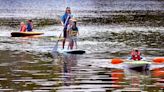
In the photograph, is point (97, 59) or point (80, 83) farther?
point (97, 59)

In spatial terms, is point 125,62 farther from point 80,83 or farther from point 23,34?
point 23,34

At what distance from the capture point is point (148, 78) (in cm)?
2238

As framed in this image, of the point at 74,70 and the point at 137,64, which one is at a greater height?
the point at 137,64

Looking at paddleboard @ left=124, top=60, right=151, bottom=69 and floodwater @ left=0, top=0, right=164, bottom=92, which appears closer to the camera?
floodwater @ left=0, top=0, right=164, bottom=92

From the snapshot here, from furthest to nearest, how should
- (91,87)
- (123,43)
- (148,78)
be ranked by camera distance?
1. (123,43)
2. (148,78)
3. (91,87)

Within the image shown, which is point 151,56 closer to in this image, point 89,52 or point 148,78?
point 89,52

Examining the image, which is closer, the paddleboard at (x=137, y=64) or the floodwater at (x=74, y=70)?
the floodwater at (x=74, y=70)

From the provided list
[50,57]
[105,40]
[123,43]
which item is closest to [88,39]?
[105,40]

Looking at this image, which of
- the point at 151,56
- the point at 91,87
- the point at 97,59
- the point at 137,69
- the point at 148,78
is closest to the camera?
the point at 91,87

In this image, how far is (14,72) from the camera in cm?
2355

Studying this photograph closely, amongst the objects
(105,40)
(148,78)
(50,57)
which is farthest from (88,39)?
(148,78)

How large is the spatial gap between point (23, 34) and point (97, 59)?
15.7 m

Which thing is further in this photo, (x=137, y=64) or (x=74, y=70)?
(x=137, y=64)

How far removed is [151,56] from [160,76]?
7.76 m
